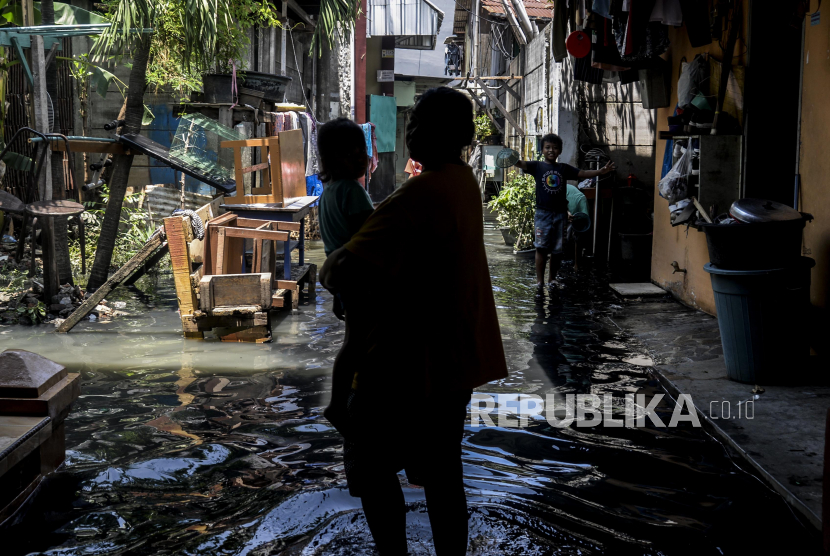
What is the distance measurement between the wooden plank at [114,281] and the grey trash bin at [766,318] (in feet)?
15.9

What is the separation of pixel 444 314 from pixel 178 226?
15.9ft

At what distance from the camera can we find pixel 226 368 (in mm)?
6020

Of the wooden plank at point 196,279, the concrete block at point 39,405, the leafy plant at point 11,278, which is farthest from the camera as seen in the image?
the leafy plant at point 11,278

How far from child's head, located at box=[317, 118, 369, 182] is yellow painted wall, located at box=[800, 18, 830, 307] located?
3.66 metres

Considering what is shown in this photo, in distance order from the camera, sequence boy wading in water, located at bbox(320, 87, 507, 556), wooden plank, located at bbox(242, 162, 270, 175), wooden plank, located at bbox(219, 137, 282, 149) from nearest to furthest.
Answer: boy wading in water, located at bbox(320, 87, 507, 556)
wooden plank, located at bbox(219, 137, 282, 149)
wooden plank, located at bbox(242, 162, 270, 175)

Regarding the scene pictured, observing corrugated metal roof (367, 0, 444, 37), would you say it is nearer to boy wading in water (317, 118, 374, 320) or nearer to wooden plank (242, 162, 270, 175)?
wooden plank (242, 162, 270, 175)

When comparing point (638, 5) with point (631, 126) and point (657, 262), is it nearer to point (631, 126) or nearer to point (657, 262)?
point (657, 262)

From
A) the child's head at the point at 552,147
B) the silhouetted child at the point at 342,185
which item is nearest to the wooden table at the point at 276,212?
the child's head at the point at 552,147

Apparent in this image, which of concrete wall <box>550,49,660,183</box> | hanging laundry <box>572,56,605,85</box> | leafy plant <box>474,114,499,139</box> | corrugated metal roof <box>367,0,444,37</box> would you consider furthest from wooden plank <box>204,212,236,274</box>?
leafy plant <box>474,114,499,139</box>

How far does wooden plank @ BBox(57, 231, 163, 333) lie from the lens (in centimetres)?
711

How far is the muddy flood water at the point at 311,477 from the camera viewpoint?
3.17 m

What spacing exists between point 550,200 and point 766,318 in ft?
14.8

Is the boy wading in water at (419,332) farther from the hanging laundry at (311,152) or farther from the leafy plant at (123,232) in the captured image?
the hanging laundry at (311,152)

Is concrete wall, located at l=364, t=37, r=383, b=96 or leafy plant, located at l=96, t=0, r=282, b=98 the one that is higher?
concrete wall, located at l=364, t=37, r=383, b=96
